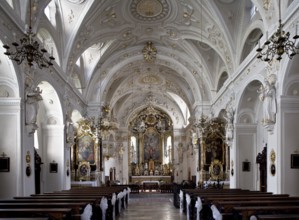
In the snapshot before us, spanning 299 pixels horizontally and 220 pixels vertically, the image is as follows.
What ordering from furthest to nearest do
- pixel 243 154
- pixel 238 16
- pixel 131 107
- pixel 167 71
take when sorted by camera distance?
pixel 131 107 → pixel 167 71 → pixel 243 154 → pixel 238 16

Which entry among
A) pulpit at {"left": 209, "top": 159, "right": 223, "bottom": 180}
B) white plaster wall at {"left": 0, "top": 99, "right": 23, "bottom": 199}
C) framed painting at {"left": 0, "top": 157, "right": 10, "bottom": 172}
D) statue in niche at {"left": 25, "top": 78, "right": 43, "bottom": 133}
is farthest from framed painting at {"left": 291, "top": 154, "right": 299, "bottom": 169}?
pulpit at {"left": 209, "top": 159, "right": 223, "bottom": 180}

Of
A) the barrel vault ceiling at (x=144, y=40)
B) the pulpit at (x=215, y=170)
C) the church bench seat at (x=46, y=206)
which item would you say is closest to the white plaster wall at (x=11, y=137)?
the barrel vault ceiling at (x=144, y=40)

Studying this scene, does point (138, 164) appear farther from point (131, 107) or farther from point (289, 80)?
point (289, 80)

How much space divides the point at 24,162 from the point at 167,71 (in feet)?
50.9

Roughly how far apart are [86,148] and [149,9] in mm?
7967

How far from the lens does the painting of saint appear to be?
20406 mm

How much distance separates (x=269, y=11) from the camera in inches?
449

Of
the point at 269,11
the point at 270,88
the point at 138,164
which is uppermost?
the point at 269,11

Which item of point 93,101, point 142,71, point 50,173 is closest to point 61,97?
point 50,173

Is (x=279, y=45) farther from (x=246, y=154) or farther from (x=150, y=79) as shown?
(x=150, y=79)

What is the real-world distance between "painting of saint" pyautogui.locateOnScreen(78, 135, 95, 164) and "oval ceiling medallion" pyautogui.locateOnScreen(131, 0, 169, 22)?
271 inches

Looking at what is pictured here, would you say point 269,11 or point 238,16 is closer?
point 269,11

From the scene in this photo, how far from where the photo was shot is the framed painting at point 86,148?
20391 millimetres

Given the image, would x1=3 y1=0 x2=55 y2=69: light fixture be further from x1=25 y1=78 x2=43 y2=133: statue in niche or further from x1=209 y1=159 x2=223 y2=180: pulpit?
x1=209 y1=159 x2=223 y2=180: pulpit
